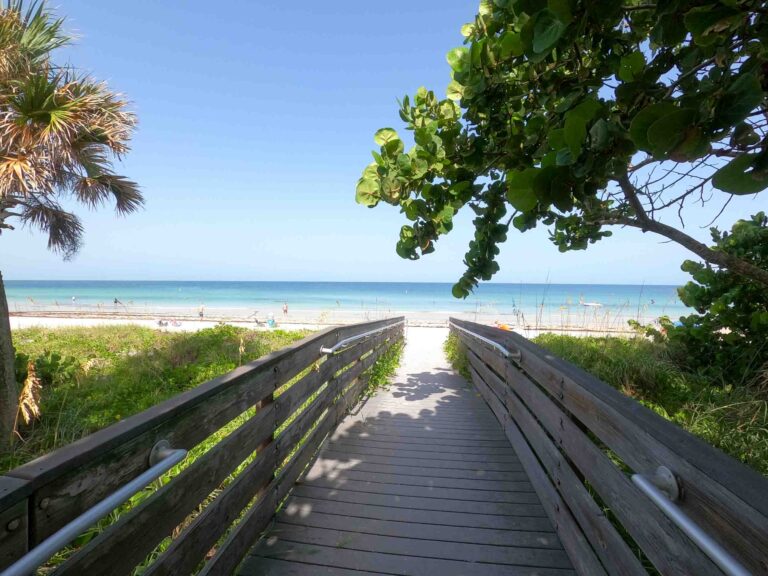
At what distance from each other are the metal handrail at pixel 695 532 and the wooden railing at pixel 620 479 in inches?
1.4

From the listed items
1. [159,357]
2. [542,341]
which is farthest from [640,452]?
[159,357]

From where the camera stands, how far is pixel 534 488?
8.34 feet

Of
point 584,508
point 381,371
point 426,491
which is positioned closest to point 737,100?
point 584,508

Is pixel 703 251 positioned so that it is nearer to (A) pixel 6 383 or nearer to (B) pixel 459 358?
(B) pixel 459 358

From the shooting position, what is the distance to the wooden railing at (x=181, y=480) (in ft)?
2.79

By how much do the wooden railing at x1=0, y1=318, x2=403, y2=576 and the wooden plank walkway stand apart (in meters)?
0.22

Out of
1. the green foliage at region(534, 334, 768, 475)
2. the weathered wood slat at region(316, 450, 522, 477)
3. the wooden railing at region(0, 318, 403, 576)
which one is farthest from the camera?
the green foliage at region(534, 334, 768, 475)

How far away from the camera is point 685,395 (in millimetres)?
4211

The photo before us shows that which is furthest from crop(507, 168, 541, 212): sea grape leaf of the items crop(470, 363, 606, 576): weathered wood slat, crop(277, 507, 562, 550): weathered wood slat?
crop(277, 507, 562, 550): weathered wood slat

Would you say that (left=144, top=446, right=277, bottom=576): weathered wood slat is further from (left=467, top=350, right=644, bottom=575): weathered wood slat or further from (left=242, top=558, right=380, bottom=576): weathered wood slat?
(left=467, top=350, right=644, bottom=575): weathered wood slat

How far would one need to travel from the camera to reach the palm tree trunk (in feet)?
11.7

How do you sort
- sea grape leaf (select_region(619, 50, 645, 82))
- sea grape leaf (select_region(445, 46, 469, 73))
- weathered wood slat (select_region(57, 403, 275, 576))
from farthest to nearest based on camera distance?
sea grape leaf (select_region(445, 46, 469, 73))
sea grape leaf (select_region(619, 50, 645, 82))
weathered wood slat (select_region(57, 403, 275, 576))

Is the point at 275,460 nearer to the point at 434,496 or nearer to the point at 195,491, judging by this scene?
the point at 195,491

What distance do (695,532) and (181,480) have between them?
58.3 inches
